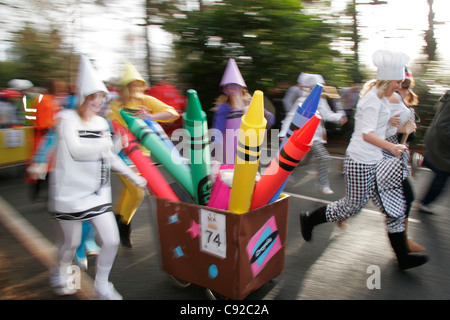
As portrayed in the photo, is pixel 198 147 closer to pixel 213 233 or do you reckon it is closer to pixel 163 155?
pixel 163 155

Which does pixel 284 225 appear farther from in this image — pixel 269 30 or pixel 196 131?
pixel 269 30

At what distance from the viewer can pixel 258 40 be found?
7.96 meters

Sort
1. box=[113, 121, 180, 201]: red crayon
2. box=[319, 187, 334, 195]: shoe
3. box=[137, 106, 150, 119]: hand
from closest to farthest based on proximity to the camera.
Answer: box=[113, 121, 180, 201]: red crayon
box=[137, 106, 150, 119]: hand
box=[319, 187, 334, 195]: shoe

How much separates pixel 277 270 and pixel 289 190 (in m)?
3.20

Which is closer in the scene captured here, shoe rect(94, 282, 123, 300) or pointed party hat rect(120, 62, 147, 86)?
shoe rect(94, 282, 123, 300)

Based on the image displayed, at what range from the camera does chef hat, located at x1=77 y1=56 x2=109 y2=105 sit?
2.53 m

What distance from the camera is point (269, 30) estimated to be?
7.95 meters

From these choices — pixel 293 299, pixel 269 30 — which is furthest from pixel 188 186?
pixel 269 30

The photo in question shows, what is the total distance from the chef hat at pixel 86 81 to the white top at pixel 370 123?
1.99 meters

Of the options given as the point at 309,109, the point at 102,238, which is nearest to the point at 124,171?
the point at 102,238

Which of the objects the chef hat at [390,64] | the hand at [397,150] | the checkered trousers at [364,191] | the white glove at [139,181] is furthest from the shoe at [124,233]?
the chef hat at [390,64]

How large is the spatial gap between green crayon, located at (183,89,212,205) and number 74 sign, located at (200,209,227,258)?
0.24 meters

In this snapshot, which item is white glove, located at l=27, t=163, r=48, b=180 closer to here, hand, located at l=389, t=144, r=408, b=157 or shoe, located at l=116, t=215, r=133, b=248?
shoe, located at l=116, t=215, r=133, b=248

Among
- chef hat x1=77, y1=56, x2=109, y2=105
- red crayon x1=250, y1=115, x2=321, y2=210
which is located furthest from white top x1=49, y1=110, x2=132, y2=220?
red crayon x1=250, y1=115, x2=321, y2=210
